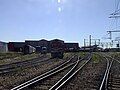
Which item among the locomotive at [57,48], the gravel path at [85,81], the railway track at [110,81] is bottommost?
the gravel path at [85,81]

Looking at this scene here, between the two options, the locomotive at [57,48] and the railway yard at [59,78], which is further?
the locomotive at [57,48]

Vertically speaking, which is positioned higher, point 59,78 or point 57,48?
point 57,48

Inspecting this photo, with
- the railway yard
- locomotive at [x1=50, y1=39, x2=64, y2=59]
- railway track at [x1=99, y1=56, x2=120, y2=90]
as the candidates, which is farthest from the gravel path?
locomotive at [x1=50, y1=39, x2=64, y2=59]

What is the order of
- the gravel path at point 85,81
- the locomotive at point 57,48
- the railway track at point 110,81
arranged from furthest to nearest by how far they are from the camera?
the locomotive at point 57,48, the gravel path at point 85,81, the railway track at point 110,81

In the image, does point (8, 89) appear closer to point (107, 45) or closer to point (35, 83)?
point (35, 83)

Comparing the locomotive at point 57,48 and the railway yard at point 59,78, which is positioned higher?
the locomotive at point 57,48

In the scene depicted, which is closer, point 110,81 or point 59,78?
point 110,81

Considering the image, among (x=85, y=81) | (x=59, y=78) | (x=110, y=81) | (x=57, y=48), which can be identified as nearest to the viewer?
(x=110, y=81)

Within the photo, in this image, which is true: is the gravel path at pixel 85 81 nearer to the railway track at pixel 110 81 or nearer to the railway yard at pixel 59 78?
the railway yard at pixel 59 78

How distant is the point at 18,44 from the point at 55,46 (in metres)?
61.4

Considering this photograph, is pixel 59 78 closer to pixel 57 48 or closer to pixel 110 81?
pixel 110 81

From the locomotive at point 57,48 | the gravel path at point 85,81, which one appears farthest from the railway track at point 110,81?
the locomotive at point 57,48

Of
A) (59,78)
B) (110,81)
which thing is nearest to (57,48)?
(59,78)

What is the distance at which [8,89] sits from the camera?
499 inches
